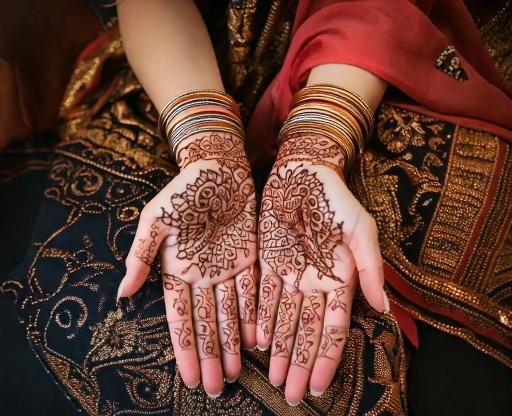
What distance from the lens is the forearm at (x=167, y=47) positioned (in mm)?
842

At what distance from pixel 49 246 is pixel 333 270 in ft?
1.19

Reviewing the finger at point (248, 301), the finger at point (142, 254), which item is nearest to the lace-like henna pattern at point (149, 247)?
the finger at point (142, 254)

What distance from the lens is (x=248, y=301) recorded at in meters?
0.72

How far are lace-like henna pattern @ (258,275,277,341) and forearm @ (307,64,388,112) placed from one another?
0.26 metres

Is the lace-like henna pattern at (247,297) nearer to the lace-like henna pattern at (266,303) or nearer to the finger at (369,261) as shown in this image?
the lace-like henna pattern at (266,303)

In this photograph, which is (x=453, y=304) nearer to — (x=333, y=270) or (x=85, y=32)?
(x=333, y=270)

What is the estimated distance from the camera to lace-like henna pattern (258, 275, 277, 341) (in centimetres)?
70

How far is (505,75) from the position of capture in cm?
89

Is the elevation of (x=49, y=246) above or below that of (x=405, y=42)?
below

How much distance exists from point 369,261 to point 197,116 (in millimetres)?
301

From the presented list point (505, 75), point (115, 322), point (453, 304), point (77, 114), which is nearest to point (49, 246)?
point (115, 322)

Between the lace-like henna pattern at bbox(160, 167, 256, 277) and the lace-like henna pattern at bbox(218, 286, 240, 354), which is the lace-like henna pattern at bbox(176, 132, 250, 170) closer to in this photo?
the lace-like henna pattern at bbox(160, 167, 256, 277)

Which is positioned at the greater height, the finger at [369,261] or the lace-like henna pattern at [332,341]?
the finger at [369,261]

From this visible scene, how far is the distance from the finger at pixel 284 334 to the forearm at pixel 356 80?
0.26 m
